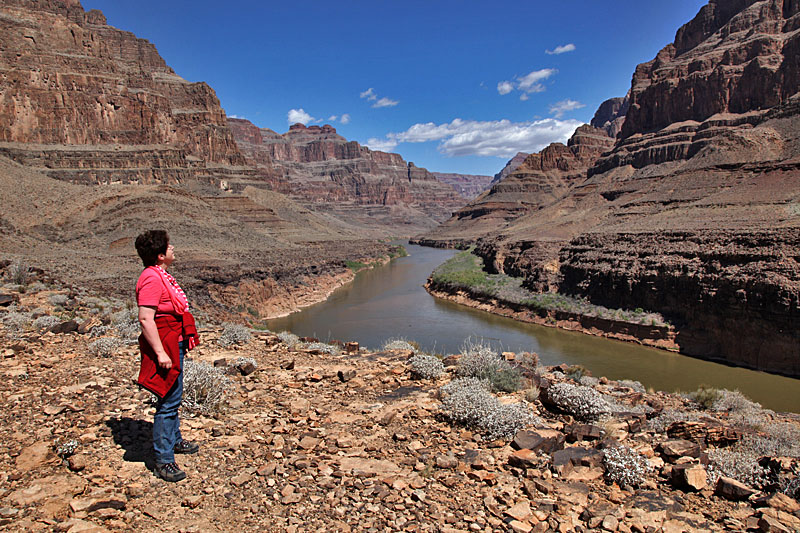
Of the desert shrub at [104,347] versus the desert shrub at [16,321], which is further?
the desert shrub at [16,321]

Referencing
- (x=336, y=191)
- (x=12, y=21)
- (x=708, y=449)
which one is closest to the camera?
(x=708, y=449)

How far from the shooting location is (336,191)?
573ft

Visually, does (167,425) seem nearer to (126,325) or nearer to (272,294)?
(126,325)

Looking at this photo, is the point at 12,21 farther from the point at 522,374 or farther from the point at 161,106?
the point at 522,374

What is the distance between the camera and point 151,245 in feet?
14.2

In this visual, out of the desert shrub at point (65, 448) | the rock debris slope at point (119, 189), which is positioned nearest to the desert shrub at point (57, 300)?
the desert shrub at point (65, 448)

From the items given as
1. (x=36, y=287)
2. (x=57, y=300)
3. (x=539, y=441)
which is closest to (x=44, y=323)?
(x=57, y=300)

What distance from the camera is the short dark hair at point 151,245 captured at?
4.28 metres

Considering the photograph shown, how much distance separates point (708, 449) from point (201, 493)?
542cm

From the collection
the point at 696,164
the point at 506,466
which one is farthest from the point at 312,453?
the point at 696,164

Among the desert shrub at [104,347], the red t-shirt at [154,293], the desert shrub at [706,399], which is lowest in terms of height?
the desert shrub at [706,399]

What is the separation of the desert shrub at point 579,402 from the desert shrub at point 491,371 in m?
0.84

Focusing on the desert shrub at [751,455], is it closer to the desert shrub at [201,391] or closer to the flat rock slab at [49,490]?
the desert shrub at [201,391]

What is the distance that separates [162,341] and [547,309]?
28402 mm
